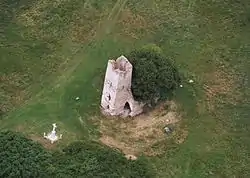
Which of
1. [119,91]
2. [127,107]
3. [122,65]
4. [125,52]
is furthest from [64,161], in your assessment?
[125,52]

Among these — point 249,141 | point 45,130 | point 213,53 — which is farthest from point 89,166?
point 213,53

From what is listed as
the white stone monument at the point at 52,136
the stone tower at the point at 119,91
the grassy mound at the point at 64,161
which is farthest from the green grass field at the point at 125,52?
the stone tower at the point at 119,91

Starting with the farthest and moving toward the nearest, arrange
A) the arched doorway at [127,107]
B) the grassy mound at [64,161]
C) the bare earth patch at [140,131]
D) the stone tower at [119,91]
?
the arched doorway at [127,107] → the stone tower at [119,91] → the bare earth patch at [140,131] → the grassy mound at [64,161]

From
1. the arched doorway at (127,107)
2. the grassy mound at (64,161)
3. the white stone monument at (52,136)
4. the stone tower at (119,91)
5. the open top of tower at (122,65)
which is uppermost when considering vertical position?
the open top of tower at (122,65)

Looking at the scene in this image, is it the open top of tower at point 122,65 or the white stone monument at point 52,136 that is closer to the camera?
the white stone monument at point 52,136

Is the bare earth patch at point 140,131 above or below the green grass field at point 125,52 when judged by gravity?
below

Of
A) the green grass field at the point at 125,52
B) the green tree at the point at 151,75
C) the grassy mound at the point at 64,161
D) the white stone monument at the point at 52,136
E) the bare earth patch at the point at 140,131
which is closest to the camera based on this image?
the grassy mound at the point at 64,161

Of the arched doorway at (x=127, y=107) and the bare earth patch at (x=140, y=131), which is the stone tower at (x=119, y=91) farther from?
the bare earth patch at (x=140, y=131)

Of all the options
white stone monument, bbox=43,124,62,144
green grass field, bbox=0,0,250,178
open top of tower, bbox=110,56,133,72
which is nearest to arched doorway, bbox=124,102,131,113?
green grass field, bbox=0,0,250,178
